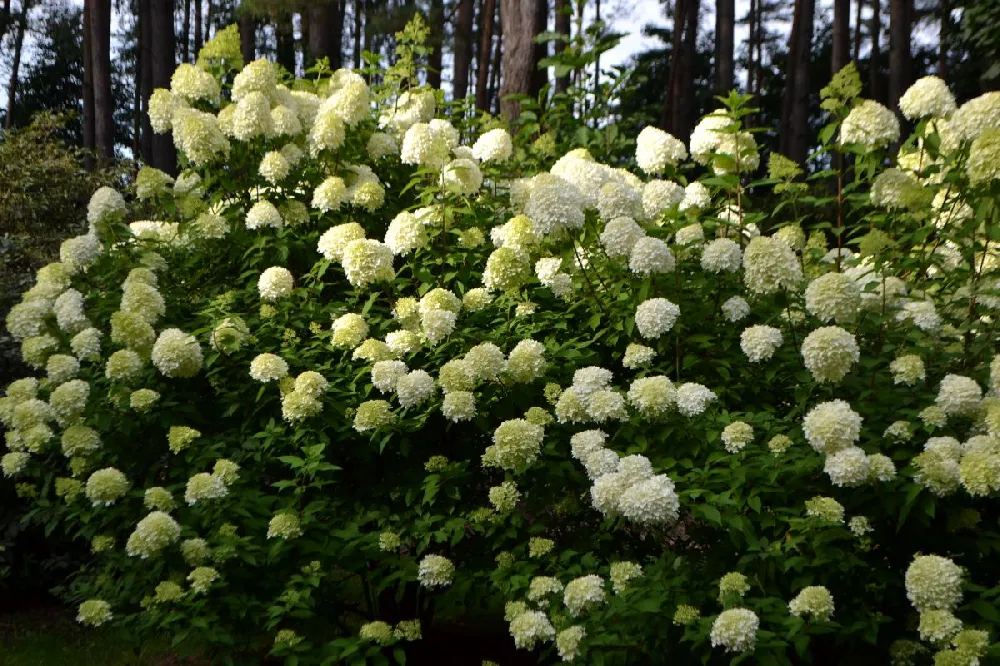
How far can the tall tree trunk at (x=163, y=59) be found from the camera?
12461mm

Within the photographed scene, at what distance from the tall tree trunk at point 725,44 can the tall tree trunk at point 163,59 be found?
1163 cm

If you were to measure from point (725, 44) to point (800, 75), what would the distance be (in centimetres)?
292

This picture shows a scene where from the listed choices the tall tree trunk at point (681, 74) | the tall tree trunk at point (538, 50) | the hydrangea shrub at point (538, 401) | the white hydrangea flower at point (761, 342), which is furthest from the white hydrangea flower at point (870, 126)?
the tall tree trunk at point (681, 74)

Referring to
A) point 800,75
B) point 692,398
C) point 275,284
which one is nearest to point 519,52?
point 275,284

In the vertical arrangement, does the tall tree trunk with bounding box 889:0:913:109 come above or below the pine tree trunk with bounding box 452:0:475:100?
below

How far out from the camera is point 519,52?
25.4 ft

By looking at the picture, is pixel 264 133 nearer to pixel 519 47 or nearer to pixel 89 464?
pixel 89 464

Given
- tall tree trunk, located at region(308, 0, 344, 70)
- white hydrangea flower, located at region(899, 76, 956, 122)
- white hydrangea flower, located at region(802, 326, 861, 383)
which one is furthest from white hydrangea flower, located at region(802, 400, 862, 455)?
tall tree trunk, located at region(308, 0, 344, 70)

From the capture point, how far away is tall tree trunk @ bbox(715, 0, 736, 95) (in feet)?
65.6

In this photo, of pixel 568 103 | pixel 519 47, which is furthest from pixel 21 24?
pixel 568 103

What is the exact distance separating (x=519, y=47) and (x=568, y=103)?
6.16ft

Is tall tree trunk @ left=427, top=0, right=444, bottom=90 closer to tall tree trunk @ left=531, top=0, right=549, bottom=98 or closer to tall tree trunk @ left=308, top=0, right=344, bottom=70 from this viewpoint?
tall tree trunk @ left=308, top=0, right=344, bottom=70

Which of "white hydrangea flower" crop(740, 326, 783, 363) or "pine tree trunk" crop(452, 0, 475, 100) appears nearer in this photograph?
"white hydrangea flower" crop(740, 326, 783, 363)

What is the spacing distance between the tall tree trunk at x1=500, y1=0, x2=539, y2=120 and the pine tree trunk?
29.1 feet
